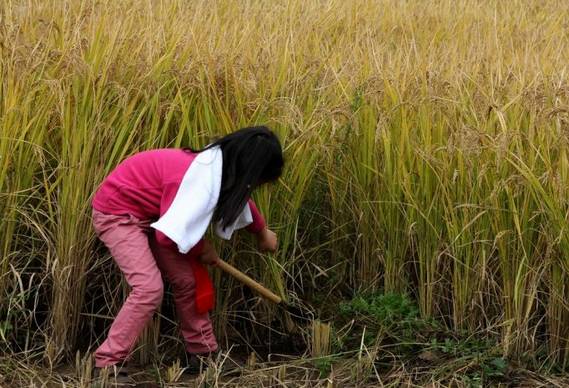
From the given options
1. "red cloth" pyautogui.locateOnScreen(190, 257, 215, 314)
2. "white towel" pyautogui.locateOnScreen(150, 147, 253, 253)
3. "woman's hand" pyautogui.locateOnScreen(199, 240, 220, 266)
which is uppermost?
"white towel" pyautogui.locateOnScreen(150, 147, 253, 253)

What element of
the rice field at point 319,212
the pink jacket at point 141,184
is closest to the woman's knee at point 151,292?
the pink jacket at point 141,184

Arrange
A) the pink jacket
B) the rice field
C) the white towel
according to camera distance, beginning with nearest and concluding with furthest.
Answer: the white towel → the pink jacket → the rice field

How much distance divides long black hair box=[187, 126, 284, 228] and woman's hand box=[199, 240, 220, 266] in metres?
0.11

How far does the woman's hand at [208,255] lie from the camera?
10.0ft

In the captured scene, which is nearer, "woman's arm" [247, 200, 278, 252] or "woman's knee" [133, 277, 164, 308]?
"woman's knee" [133, 277, 164, 308]

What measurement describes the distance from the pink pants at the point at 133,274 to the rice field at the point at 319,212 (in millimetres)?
127

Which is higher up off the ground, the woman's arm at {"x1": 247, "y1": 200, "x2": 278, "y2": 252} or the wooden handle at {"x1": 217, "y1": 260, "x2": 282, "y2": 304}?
the woman's arm at {"x1": 247, "y1": 200, "x2": 278, "y2": 252}

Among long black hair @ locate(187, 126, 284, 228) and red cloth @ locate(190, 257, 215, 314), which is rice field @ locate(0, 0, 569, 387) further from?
long black hair @ locate(187, 126, 284, 228)

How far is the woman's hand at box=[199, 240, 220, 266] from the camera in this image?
3.05 m

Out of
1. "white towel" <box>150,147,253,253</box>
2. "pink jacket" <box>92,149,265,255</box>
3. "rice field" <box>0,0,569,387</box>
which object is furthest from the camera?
"rice field" <box>0,0,569,387</box>

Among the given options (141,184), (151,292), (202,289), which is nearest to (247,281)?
(202,289)

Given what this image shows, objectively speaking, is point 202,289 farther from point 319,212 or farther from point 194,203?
point 319,212

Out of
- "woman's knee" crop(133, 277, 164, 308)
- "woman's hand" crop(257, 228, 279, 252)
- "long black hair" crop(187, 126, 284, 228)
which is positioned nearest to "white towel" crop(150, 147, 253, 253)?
"long black hair" crop(187, 126, 284, 228)

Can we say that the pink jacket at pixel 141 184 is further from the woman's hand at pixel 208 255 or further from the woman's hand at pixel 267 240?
the woman's hand at pixel 267 240
